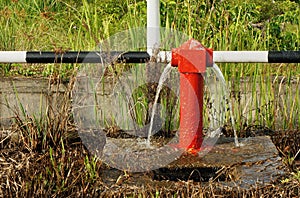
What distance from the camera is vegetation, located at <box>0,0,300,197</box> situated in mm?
3312

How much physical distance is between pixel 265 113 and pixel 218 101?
0.27 metres

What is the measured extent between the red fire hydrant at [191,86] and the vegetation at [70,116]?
43 centimetres

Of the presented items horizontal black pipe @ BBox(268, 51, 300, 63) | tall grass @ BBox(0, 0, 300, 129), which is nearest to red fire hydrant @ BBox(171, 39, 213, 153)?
horizontal black pipe @ BBox(268, 51, 300, 63)

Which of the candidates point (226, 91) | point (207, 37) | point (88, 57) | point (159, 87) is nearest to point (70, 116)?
point (88, 57)

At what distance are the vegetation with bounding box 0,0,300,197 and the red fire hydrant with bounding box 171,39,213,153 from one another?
43cm

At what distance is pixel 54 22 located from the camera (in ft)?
19.8

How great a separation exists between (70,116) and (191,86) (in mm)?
1058

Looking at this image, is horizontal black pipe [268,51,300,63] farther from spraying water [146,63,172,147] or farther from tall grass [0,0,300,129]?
spraying water [146,63,172,147]

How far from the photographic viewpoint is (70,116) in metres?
4.32

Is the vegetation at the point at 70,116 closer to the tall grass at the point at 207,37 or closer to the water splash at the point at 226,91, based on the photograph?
the tall grass at the point at 207,37

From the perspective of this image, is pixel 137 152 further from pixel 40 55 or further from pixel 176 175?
pixel 40 55

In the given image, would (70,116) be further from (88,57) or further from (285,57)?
→ (285,57)

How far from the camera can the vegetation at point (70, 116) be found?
3.31 meters

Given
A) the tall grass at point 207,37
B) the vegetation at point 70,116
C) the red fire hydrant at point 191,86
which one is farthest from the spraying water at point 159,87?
the tall grass at point 207,37
